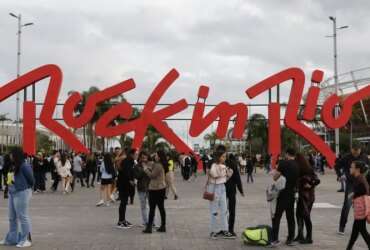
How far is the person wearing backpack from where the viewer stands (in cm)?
838

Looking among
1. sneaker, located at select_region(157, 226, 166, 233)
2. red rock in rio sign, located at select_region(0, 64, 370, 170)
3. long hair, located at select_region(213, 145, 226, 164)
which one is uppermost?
red rock in rio sign, located at select_region(0, 64, 370, 170)

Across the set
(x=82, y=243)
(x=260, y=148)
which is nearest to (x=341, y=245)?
(x=82, y=243)

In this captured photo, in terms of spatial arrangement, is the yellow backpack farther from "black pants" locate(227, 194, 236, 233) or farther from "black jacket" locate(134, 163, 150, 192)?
"black jacket" locate(134, 163, 150, 192)

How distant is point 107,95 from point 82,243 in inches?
555

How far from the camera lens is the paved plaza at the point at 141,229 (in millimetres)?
9572

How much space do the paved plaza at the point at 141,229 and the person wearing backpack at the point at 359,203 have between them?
2.85 ft

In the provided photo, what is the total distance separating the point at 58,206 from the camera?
650 inches

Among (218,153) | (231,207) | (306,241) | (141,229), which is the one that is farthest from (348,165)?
(141,229)

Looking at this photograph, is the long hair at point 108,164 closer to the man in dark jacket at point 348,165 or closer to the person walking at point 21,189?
the man in dark jacket at point 348,165

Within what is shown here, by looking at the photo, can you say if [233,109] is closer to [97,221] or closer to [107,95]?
[107,95]

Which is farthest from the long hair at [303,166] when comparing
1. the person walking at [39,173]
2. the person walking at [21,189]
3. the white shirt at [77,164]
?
the white shirt at [77,164]

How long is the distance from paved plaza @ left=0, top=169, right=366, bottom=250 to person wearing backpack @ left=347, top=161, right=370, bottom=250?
87 cm

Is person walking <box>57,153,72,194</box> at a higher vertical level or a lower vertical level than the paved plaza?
higher

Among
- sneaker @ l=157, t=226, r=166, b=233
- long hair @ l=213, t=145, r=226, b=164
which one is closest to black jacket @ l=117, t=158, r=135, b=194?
sneaker @ l=157, t=226, r=166, b=233
